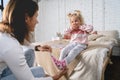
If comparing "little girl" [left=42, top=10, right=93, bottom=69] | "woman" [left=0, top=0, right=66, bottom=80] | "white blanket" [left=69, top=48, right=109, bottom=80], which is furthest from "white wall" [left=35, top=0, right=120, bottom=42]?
"woman" [left=0, top=0, right=66, bottom=80]

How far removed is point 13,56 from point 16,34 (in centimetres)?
17

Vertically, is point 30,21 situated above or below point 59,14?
below

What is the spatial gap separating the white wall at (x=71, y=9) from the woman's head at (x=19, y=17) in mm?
3760

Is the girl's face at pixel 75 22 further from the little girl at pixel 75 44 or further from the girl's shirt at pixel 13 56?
the girl's shirt at pixel 13 56

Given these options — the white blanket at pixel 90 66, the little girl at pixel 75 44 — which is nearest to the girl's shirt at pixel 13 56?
the little girl at pixel 75 44

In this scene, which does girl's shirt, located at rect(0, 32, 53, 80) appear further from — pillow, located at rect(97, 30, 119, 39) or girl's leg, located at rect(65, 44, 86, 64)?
pillow, located at rect(97, 30, 119, 39)

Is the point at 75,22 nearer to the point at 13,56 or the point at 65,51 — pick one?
the point at 65,51

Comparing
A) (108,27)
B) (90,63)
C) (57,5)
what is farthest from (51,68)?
(57,5)

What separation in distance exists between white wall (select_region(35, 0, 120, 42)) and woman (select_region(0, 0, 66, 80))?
3.74m

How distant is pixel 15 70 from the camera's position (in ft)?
3.67

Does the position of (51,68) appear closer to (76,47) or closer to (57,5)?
(76,47)

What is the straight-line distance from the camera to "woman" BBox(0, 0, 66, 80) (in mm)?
1089

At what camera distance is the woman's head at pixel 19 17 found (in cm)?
119

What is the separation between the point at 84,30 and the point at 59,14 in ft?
7.67
